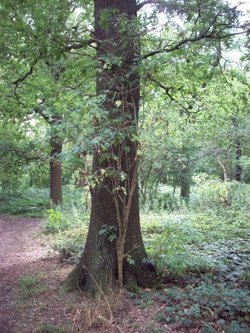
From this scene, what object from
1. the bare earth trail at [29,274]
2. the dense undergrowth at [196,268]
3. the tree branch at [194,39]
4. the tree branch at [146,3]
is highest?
the tree branch at [146,3]

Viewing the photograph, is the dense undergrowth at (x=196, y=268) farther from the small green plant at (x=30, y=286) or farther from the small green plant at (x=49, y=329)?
the small green plant at (x=49, y=329)

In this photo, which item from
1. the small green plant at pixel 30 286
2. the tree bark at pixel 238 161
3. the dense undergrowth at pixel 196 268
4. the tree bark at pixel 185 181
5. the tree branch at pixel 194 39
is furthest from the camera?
the tree bark at pixel 185 181

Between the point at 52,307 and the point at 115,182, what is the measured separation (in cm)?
191

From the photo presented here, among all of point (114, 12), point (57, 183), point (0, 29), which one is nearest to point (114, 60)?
point (114, 12)

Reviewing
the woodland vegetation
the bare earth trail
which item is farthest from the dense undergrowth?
the bare earth trail

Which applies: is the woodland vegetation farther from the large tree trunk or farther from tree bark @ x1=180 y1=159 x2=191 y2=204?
tree bark @ x1=180 y1=159 x2=191 y2=204

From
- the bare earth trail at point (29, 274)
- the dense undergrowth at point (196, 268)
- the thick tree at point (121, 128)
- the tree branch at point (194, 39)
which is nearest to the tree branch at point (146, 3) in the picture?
the thick tree at point (121, 128)

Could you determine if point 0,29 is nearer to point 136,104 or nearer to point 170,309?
point 136,104

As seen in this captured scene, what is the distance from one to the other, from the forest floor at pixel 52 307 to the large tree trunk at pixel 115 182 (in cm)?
35

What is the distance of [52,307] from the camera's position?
4590mm

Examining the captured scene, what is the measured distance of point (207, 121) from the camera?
23.6ft

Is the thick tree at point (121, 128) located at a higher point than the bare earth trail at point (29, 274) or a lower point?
higher

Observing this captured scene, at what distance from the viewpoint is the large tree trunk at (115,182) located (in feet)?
14.1

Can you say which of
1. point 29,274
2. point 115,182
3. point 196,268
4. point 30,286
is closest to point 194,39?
point 115,182
